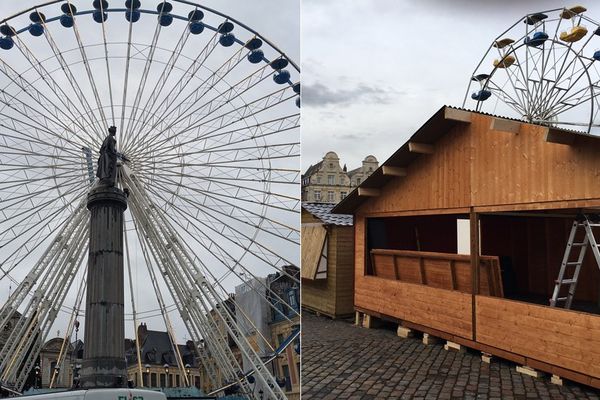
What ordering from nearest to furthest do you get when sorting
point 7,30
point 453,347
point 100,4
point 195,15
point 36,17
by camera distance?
point 453,347 < point 7,30 < point 36,17 < point 100,4 < point 195,15

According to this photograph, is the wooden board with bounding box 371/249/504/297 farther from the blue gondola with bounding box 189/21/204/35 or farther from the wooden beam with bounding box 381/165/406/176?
the blue gondola with bounding box 189/21/204/35

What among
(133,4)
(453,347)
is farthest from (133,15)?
(453,347)

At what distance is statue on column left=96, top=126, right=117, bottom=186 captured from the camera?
348 inches

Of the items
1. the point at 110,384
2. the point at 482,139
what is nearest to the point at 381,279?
the point at 482,139

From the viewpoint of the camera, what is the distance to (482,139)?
817 cm

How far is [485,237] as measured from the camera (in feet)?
39.5

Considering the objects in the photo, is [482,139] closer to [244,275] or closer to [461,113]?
[461,113]

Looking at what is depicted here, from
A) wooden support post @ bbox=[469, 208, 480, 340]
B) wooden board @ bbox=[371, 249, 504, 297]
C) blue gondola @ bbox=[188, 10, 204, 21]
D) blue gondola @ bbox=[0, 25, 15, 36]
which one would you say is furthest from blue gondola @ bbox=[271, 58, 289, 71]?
wooden support post @ bbox=[469, 208, 480, 340]

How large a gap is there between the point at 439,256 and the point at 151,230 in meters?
5.34

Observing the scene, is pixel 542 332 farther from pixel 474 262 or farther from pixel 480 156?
pixel 480 156

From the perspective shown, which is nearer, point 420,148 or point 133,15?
point 420,148

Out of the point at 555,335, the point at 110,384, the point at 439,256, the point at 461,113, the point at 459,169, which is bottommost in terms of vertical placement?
the point at 110,384

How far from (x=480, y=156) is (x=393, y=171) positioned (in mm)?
1926

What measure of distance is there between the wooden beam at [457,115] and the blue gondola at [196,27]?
719 centimetres
